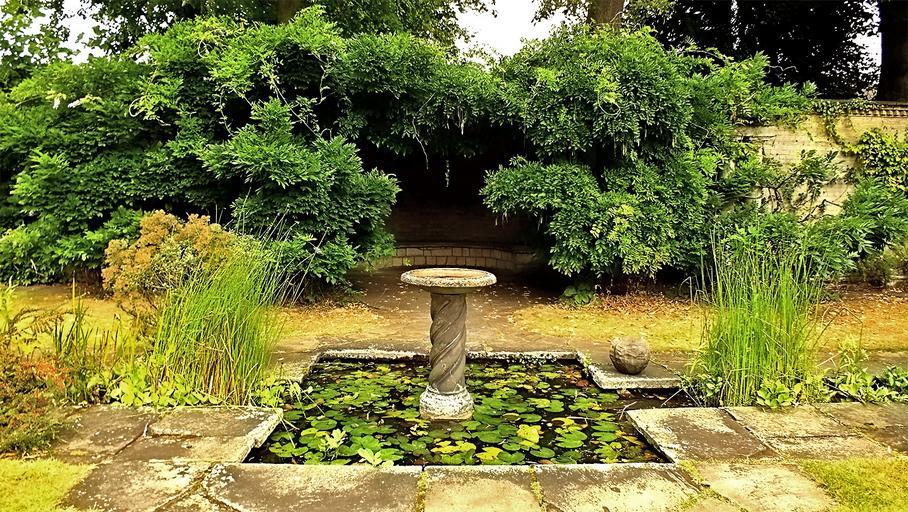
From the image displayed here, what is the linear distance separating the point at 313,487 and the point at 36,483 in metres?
1.07

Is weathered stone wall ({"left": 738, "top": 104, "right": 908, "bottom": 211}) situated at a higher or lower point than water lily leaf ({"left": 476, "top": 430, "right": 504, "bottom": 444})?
higher

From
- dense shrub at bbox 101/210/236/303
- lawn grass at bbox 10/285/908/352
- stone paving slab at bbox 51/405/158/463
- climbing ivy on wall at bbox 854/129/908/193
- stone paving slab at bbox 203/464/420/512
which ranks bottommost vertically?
lawn grass at bbox 10/285/908/352

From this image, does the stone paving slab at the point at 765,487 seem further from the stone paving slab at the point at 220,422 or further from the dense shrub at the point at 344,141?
the dense shrub at the point at 344,141

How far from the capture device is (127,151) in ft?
21.0

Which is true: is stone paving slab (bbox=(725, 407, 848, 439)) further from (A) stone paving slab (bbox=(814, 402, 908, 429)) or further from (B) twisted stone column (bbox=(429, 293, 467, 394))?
(B) twisted stone column (bbox=(429, 293, 467, 394))

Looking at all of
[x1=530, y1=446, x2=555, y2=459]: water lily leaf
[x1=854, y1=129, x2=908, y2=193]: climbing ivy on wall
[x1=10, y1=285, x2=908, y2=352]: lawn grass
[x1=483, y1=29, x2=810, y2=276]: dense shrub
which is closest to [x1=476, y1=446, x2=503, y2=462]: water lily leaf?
[x1=530, y1=446, x2=555, y2=459]: water lily leaf

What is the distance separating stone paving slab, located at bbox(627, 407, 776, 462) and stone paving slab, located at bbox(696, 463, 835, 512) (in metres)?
0.12

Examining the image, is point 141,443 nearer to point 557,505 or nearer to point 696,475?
point 557,505

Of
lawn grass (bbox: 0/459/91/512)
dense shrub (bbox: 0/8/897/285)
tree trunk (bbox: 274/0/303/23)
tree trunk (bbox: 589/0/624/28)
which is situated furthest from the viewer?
tree trunk (bbox: 589/0/624/28)

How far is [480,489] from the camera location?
7.36 feet

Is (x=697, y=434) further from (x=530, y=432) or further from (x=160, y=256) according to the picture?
(x=160, y=256)

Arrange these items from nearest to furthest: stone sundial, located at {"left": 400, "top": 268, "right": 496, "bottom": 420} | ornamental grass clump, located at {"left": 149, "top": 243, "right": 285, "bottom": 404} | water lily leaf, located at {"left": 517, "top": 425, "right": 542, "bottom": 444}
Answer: water lily leaf, located at {"left": 517, "top": 425, "right": 542, "bottom": 444} → ornamental grass clump, located at {"left": 149, "top": 243, "right": 285, "bottom": 404} → stone sundial, located at {"left": 400, "top": 268, "right": 496, "bottom": 420}

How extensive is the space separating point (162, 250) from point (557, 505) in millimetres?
2742

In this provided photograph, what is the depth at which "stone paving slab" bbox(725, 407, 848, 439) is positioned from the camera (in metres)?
2.87
